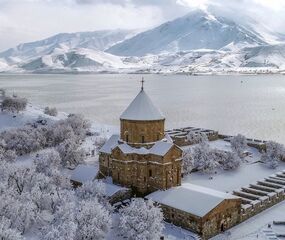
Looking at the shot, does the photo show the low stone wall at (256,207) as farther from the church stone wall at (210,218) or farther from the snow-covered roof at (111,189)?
the snow-covered roof at (111,189)

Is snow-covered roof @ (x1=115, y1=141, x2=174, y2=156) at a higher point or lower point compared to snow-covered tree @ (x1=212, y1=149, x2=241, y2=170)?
higher

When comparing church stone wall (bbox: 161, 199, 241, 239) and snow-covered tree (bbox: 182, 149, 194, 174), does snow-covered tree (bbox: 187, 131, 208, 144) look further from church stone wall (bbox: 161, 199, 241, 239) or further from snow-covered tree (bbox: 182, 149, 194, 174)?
church stone wall (bbox: 161, 199, 241, 239)

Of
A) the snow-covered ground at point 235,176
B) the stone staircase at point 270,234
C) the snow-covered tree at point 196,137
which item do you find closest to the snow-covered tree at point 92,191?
the snow-covered ground at point 235,176

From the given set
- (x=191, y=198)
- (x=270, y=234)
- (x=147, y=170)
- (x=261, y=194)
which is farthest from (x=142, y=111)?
(x=270, y=234)

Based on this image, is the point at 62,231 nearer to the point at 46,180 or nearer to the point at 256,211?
the point at 46,180

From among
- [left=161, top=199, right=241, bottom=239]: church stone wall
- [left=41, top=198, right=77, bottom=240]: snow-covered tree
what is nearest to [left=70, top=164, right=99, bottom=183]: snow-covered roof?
[left=161, top=199, right=241, bottom=239]: church stone wall

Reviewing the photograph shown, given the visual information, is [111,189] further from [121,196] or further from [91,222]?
[91,222]

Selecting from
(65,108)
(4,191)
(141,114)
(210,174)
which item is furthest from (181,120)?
(4,191)
